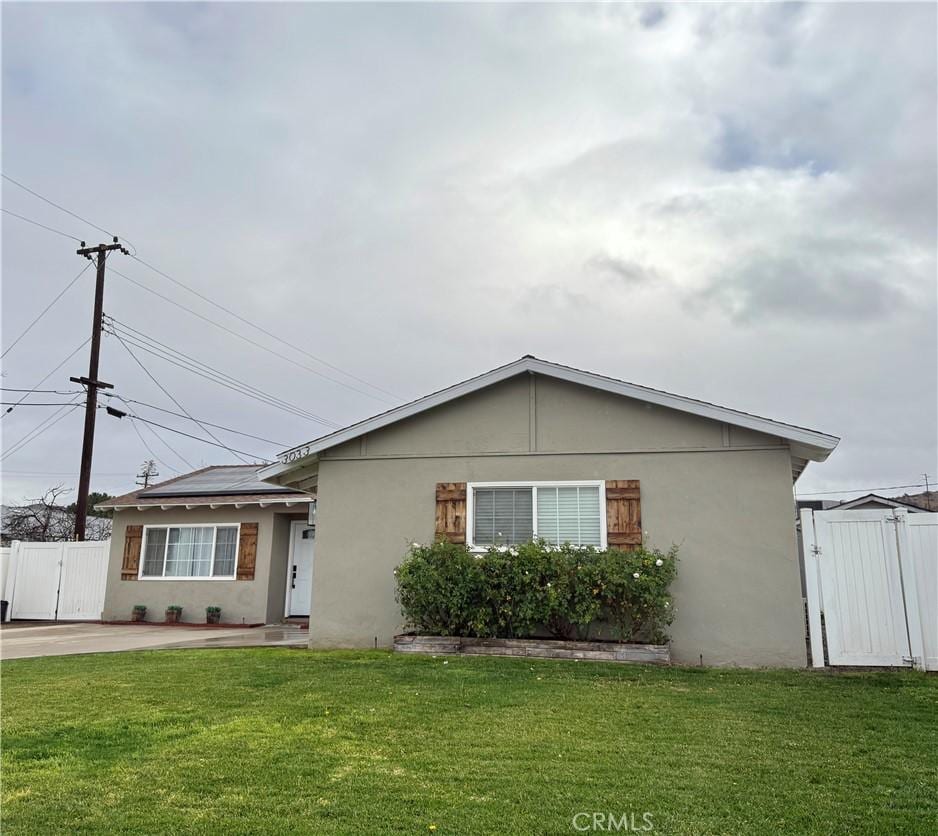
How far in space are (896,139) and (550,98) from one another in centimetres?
575

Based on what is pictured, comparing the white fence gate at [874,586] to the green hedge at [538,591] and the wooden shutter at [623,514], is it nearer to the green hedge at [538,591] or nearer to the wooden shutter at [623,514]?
the green hedge at [538,591]

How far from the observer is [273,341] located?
2577 centimetres

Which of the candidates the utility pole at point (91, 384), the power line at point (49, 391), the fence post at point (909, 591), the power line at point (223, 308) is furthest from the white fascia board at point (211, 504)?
the fence post at point (909, 591)

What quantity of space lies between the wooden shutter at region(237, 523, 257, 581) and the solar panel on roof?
0.84m

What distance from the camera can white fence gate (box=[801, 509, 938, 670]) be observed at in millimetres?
8695

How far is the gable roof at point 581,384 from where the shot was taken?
932cm

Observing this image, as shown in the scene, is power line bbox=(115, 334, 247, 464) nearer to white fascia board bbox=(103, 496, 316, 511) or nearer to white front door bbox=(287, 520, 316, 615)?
white fascia board bbox=(103, 496, 316, 511)

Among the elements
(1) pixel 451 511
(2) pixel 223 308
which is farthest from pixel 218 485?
(1) pixel 451 511

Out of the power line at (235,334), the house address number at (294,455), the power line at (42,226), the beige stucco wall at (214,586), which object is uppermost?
the power line at (42,226)

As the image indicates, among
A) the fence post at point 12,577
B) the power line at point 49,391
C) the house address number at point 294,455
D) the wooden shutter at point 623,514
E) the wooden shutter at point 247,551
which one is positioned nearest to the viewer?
the wooden shutter at point 623,514

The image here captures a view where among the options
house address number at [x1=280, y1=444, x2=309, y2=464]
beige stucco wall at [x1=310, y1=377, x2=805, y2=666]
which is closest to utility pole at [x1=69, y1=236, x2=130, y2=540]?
house address number at [x1=280, y1=444, x2=309, y2=464]

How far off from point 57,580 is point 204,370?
32.4 feet

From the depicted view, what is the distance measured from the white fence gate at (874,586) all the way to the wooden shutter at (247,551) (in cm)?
1128

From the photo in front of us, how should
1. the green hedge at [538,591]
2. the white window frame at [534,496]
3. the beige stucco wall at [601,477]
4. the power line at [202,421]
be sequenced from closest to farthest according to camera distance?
the green hedge at [538,591]
the beige stucco wall at [601,477]
the white window frame at [534,496]
the power line at [202,421]
